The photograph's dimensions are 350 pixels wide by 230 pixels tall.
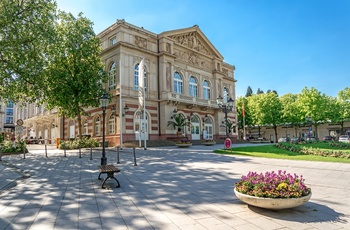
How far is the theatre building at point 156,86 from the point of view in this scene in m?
27.7

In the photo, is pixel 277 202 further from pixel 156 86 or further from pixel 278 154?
pixel 156 86

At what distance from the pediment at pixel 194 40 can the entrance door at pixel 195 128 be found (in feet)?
34.1

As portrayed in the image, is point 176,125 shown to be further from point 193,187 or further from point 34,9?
point 193,187

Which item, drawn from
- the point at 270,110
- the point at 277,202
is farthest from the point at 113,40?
the point at 270,110

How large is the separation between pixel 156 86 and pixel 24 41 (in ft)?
52.2

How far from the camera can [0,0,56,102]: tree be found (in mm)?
17344

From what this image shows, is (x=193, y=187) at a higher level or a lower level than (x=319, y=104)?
lower

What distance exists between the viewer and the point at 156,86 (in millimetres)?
31062

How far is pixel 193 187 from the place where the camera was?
300 inches

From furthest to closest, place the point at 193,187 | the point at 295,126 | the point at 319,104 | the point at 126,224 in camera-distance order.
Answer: the point at 295,126
the point at 319,104
the point at 193,187
the point at 126,224

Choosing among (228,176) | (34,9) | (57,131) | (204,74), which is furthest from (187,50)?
(228,176)

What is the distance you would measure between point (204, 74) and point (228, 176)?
30.0m

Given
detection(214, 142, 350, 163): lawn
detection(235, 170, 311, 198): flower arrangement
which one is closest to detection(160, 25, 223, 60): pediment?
detection(214, 142, 350, 163): lawn

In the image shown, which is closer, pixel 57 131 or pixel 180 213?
pixel 180 213
